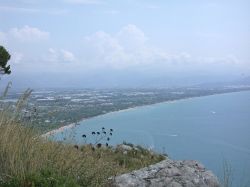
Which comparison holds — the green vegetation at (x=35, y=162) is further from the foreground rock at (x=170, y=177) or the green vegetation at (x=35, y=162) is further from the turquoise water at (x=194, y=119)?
the turquoise water at (x=194, y=119)

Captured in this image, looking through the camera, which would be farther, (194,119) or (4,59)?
(194,119)

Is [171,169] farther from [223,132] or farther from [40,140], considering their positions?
[223,132]

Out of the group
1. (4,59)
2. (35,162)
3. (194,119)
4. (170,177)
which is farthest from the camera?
(194,119)

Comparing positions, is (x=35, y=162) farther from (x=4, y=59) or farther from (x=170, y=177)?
(x=4, y=59)

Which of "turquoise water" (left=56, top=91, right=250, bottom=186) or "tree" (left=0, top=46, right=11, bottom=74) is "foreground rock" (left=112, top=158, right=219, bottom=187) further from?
"turquoise water" (left=56, top=91, right=250, bottom=186)

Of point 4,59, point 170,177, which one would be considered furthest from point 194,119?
point 170,177

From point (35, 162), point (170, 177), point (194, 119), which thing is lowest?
point (194, 119)

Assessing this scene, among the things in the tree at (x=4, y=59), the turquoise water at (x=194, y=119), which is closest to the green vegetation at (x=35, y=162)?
the tree at (x=4, y=59)
